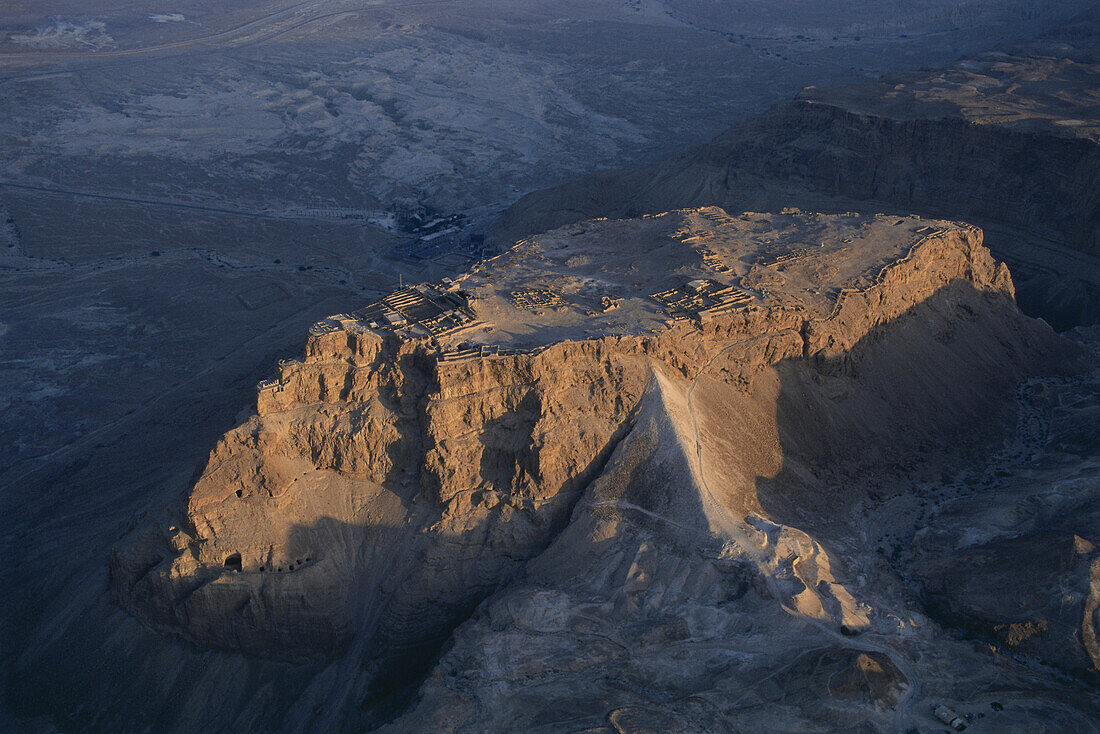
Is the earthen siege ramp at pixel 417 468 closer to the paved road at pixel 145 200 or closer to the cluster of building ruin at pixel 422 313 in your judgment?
the cluster of building ruin at pixel 422 313

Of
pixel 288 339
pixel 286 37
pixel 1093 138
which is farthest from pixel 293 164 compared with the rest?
pixel 1093 138

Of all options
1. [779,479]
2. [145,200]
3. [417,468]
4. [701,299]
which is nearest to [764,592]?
[779,479]

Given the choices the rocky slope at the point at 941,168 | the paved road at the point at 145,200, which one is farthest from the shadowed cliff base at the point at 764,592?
the paved road at the point at 145,200

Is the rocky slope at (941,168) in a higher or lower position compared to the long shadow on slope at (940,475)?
higher

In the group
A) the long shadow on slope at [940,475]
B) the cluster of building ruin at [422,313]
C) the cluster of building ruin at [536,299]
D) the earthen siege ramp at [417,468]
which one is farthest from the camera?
the cluster of building ruin at [536,299]

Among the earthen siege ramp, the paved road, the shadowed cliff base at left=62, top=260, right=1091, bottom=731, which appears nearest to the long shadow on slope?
the shadowed cliff base at left=62, top=260, right=1091, bottom=731

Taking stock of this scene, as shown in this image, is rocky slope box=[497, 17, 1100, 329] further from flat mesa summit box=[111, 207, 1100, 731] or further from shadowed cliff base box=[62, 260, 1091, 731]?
flat mesa summit box=[111, 207, 1100, 731]

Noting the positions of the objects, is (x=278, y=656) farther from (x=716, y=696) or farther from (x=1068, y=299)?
(x=1068, y=299)

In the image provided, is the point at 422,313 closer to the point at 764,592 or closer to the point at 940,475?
the point at 764,592
